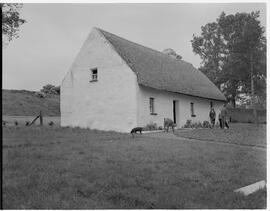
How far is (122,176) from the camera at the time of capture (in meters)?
8.41

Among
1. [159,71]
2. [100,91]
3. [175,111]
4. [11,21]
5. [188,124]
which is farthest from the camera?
[188,124]

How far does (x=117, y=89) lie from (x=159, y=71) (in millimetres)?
4262

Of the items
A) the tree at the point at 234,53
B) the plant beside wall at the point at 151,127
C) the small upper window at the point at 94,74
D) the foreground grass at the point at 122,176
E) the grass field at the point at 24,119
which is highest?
the tree at the point at 234,53

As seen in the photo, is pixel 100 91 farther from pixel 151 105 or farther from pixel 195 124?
pixel 195 124

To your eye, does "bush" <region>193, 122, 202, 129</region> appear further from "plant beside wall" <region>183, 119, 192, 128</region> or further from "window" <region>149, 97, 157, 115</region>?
"window" <region>149, 97, 157, 115</region>

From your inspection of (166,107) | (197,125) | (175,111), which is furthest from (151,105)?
(197,125)

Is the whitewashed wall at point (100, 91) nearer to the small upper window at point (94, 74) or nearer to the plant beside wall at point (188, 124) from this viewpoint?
the small upper window at point (94, 74)

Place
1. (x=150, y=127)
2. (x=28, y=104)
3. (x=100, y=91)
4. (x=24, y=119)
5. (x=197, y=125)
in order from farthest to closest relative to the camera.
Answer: (x=197, y=125) < (x=28, y=104) < (x=100, y=91) < (x=150, y=127) < (x=24, y=119)

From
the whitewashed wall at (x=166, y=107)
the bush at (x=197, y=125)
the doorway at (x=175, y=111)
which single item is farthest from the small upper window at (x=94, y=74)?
the bush at (x=197, y=125)

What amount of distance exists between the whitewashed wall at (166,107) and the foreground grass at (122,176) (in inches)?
366

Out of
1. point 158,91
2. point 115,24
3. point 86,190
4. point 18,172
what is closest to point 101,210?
point 86,190

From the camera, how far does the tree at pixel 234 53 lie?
23594 millimetres

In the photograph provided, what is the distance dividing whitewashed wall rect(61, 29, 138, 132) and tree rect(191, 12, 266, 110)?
5.05m

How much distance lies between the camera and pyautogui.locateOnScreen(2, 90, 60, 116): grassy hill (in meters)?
20.8
